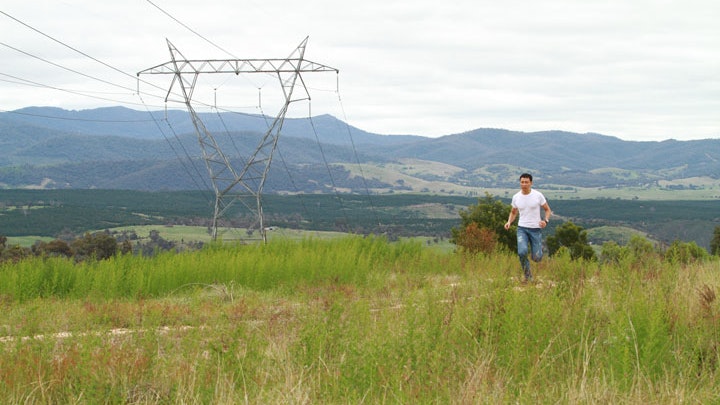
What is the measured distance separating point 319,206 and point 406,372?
16154cm

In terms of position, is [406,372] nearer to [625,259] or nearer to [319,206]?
[625,259]

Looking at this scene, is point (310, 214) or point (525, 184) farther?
point (310, 214)

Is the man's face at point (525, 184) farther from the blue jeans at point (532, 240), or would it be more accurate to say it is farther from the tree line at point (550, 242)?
the tree line at point (550, 242)

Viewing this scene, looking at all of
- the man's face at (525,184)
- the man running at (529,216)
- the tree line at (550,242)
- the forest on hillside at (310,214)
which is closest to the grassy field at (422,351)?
the tree line at (550,242)

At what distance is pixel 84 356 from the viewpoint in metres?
7.22

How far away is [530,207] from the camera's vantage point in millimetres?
15164

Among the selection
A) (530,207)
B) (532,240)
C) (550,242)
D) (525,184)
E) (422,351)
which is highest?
(525,184)

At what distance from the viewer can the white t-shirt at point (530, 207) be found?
15164 millimetres

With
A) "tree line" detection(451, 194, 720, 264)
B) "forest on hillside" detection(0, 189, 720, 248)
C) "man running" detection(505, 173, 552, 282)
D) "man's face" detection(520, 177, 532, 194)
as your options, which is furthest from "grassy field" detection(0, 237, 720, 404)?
"forest on hillside" detection(0, 189, 720, 248)

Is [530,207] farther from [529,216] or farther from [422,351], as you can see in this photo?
[422,351]

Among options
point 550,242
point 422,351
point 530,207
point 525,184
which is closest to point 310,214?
point 550,242

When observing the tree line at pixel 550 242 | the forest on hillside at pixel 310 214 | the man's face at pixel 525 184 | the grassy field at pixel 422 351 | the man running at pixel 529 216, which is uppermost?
the man's face at pixel 525 184

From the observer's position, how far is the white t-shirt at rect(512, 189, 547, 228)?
15.2m

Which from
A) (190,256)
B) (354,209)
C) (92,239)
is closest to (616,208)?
(354,209)
